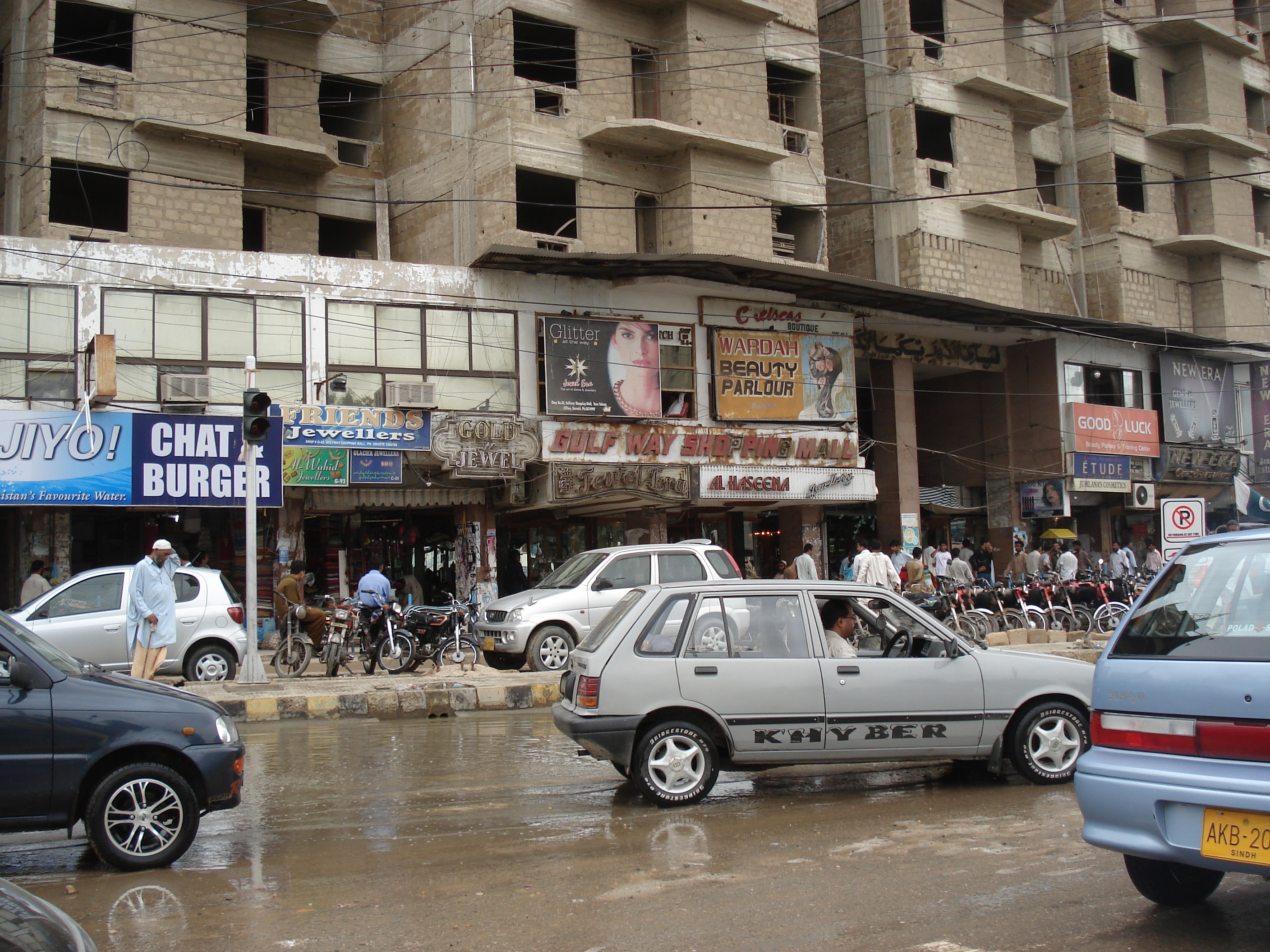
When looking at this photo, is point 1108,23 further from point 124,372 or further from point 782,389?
point 124,372

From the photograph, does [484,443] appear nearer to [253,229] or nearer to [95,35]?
[253,229]

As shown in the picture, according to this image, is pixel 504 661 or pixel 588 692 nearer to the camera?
pixel 588 692

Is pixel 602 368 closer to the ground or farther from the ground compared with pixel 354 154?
closer to the ground

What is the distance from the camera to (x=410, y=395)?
20.6 m

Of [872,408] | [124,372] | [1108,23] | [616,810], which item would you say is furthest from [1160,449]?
[616,810]

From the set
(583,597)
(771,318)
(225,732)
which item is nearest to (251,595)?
(583,597)

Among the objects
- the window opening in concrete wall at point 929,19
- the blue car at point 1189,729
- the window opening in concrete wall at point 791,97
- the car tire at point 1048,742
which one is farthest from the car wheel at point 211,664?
the window opening in concrete wall at point 929,19

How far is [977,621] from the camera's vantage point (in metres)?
18.7

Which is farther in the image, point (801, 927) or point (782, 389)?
point (782, 389)

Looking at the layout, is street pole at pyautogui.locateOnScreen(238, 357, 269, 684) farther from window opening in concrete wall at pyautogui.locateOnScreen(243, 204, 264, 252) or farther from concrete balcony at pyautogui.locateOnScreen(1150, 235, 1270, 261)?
concrete balcony at pyautogui.locateOnScreen(1150, 235, 1270, 261)

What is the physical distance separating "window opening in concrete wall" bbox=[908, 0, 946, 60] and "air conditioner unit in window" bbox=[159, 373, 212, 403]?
2210 cm

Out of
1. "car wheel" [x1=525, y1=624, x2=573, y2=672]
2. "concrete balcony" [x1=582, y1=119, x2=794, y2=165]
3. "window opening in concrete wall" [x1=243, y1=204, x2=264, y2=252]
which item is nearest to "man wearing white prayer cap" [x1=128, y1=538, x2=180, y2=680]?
"car wheel" [x1=525, y1=624, x2=573, y2=672]

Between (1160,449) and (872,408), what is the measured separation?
391 inches

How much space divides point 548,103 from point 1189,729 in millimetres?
23801
